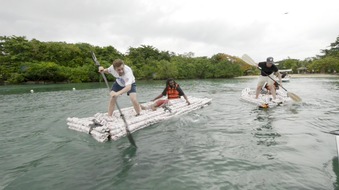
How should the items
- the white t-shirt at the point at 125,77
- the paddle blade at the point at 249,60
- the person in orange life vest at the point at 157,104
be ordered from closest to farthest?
the white t-shirt at the point at 125,77
the person in orange life vest at the point at 157,104
the paddle blade at the point at 249,60

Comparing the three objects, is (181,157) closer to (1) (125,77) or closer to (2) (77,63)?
(1) (125,77)

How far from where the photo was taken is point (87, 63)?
64.3m

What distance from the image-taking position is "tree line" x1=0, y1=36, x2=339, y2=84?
53.4 metres

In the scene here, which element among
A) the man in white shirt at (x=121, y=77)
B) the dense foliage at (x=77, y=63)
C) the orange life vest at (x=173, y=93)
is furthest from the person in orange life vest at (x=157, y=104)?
the dense foliage at (x=77, y=63)

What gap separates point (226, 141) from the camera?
686 centimetres

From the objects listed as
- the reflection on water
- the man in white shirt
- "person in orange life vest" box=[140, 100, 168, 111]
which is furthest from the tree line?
the reflection on water

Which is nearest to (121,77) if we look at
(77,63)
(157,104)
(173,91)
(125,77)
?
(125,77)

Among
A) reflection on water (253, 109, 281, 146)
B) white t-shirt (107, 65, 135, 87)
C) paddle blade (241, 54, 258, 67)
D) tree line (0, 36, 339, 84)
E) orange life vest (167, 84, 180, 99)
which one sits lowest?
reflection on water (253, 109, 281, 146)

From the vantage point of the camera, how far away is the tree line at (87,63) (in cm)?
5344

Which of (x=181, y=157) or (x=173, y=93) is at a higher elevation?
(x=173, y=93)

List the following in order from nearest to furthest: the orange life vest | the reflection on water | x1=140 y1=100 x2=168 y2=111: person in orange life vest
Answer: the reflection on water < x1=140 y1=100 x2=168 y2=111: person in orange life vest < the orange life vest

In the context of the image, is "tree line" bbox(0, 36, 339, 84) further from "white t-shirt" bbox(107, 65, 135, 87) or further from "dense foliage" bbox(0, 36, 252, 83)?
"white t-shirt" bbox(107, 65, 135, 87)

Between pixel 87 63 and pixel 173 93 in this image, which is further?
pixel 87 63

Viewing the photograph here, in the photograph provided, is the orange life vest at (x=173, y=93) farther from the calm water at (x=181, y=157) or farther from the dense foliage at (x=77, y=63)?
the dense foliage at (x=77, y=63)
